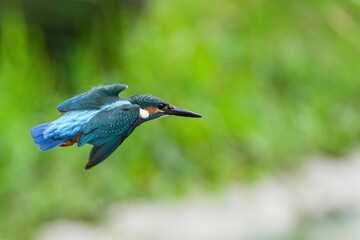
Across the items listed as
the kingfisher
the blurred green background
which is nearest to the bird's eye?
the kingfisher

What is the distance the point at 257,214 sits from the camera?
3.02 metres

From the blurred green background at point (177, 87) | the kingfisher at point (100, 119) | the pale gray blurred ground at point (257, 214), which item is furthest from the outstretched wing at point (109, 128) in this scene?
the pale gray blurred ground at point (257, 214)

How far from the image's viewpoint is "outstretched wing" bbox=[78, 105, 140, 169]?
0.80ft

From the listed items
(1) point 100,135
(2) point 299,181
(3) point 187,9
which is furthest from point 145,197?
(1) point 100,135

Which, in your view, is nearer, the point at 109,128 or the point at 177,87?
the point at 109,128

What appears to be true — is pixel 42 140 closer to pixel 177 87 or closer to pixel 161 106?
pixel 161 106

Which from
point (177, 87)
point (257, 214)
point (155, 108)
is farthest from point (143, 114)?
point (257, 214)

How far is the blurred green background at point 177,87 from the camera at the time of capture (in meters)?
2.43

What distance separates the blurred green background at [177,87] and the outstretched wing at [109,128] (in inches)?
56.3

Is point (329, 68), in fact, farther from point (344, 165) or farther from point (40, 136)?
point (40, 136)

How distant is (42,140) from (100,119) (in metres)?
0.02

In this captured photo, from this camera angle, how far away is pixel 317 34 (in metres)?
Answer: 4.12

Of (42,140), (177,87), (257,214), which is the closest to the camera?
(42,140)

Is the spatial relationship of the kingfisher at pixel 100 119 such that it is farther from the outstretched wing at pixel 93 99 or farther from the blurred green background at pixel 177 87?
the blurred green background at pixel 177 87
